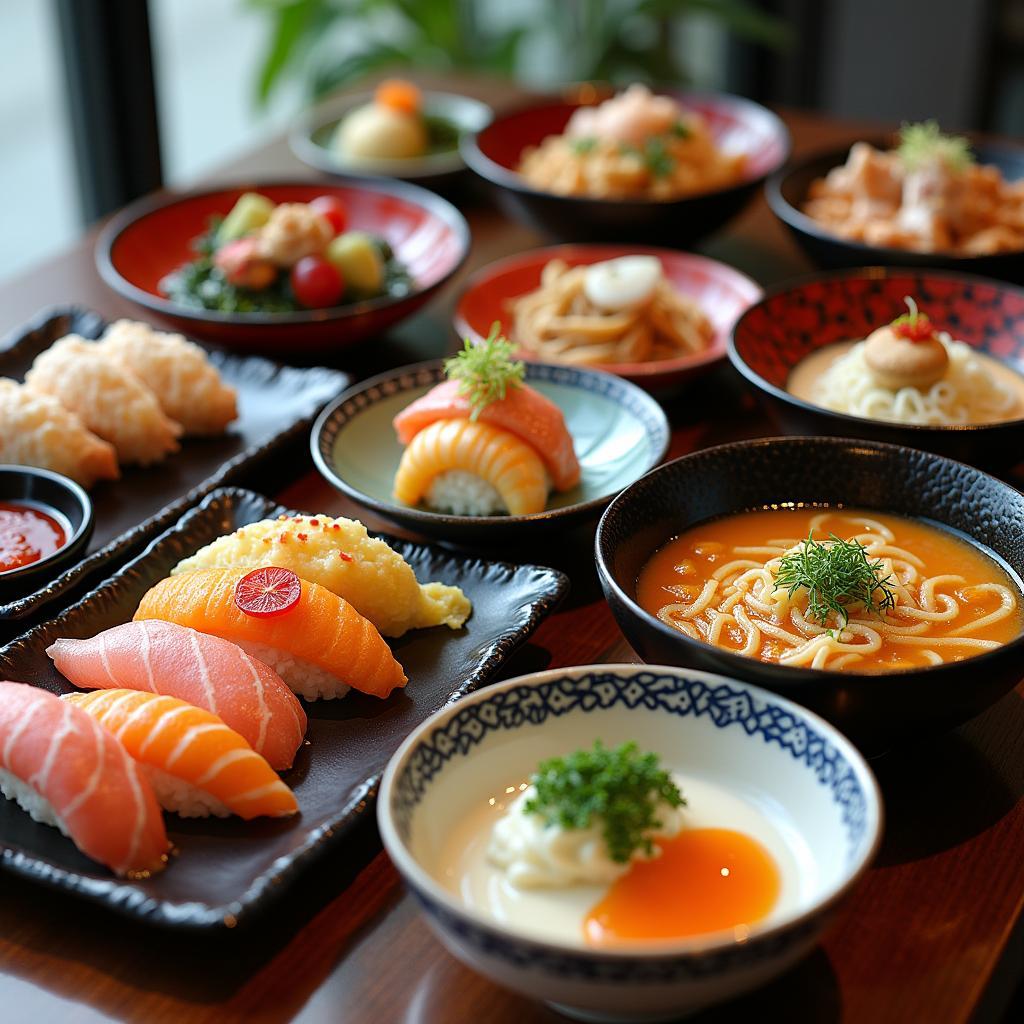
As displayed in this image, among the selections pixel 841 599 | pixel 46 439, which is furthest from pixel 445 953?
pixel 46 439

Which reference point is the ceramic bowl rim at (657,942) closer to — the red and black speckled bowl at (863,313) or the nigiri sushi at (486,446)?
the nigiri sushi at (486,446)

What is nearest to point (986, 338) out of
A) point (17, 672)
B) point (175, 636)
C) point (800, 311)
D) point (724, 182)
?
point (800, 311)

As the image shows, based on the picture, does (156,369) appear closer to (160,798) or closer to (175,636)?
(175,636)

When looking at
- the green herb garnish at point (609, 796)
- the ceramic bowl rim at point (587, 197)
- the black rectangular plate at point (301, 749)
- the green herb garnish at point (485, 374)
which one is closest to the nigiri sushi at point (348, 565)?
the black rectangular plate at point (301, 749)

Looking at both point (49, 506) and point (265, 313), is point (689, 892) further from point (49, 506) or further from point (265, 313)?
point (265, 313)

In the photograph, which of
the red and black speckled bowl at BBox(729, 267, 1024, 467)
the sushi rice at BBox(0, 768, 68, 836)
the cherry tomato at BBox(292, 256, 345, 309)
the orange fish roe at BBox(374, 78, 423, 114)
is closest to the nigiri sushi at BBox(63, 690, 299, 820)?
the sushi rice at BBox(0, 768, 68, 836)

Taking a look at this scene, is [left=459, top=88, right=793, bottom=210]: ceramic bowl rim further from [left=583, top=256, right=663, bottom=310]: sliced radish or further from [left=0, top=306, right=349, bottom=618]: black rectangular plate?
[left=0, top=306, right=349, bottom=618]: black rectangular plate
